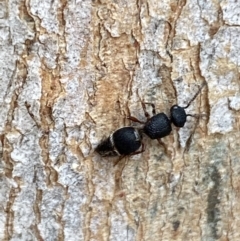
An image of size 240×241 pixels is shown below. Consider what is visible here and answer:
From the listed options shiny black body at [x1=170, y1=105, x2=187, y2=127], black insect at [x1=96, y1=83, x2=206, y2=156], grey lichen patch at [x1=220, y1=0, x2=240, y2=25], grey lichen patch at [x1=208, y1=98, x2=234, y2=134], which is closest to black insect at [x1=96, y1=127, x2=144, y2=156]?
black insect at [x1=96, y1=83, x2=206, y2=156]

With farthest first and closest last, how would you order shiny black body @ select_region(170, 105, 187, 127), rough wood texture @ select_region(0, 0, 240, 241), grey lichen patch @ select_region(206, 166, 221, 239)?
grey lichen patch @ select_region(206, 166, 221, 239), shiny black body @ select_region(170, 105, 187, 127), rough wood texture @ select_region(0, 0, 240, 241)

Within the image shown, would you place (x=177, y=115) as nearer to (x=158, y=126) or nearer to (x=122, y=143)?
(x=158, y=126)

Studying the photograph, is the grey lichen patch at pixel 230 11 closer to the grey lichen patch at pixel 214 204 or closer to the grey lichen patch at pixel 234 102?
the grey lichen patch at pixel 234 102

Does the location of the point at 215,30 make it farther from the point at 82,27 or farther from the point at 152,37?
the point at 82,27

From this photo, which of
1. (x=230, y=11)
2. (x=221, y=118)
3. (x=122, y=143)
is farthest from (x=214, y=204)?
(x=230, y=11)

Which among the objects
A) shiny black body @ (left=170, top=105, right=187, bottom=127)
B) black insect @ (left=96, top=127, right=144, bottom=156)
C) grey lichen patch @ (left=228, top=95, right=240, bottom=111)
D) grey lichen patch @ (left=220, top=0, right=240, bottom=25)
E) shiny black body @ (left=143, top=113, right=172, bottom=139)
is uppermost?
grey lichen patch @ (left=220, top=0, right=240, bottom=25)

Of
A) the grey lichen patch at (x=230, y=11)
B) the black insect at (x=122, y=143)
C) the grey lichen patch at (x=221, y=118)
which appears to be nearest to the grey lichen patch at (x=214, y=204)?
the grey lichen patch at (x=221, y=118)

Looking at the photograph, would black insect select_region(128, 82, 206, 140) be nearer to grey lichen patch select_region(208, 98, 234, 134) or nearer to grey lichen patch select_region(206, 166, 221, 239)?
grey lichen patch select_region(208, 98, 234, 134)
